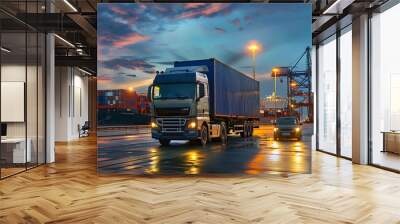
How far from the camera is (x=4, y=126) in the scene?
8.05 m

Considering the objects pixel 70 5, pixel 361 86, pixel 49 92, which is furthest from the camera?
pixel 49 92

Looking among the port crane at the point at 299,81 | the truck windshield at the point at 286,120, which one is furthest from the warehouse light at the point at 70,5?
the truck windshield at the point at 286,120

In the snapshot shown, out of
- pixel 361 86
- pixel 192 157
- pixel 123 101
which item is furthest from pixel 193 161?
pixel 361 86

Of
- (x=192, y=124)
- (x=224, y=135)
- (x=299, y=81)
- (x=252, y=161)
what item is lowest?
(x=252, y=161)

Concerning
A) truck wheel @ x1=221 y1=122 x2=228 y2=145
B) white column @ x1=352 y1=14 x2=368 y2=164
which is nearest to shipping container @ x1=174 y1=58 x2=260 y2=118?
truck wheel @ x1=221 y1=122 x2=228 y2=145

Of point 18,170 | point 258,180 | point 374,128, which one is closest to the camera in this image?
point 258,180

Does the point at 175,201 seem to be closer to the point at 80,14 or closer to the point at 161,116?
the point at 161,116

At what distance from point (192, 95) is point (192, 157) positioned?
1.18 metres

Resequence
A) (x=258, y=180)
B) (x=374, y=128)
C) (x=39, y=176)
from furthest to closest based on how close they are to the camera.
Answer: (x=374, y=128) < (x=39, y=176) < (x=258, y=180)

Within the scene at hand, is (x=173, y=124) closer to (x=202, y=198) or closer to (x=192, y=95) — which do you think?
(x=192, y=95)

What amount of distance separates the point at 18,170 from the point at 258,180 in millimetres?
4995

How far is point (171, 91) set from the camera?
734 centimetres

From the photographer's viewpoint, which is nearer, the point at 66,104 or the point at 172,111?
the point at 172,111

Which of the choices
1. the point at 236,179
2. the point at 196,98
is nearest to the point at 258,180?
the point at 236,179
